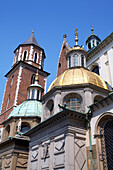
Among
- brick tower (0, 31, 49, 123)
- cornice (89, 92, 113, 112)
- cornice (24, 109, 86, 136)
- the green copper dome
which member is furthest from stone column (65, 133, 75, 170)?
brick tower (0, 31, 49, 123)

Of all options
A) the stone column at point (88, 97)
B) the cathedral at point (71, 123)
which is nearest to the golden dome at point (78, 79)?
the cathedral at point (71, 123)

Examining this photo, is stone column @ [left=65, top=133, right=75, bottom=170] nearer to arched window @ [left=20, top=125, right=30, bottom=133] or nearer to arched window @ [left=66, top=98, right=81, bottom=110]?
arched window @ [left=66, top=98, right=81, bottom=110]

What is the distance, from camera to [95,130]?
10930 mm

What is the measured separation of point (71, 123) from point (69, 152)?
1.71m

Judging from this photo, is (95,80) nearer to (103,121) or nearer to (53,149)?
(103,121)

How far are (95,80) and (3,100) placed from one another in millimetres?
18838

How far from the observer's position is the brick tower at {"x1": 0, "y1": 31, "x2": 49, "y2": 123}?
1077 inches

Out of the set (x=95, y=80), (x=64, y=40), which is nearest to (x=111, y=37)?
(x=95, y=80)

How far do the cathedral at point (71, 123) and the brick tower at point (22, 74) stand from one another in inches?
167

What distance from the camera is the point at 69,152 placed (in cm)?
1032

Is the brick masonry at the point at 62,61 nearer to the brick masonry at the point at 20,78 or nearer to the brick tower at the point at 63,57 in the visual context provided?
the brick tower at the point at 63,57

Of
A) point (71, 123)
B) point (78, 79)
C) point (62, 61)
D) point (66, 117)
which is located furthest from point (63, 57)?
point (71, 123)

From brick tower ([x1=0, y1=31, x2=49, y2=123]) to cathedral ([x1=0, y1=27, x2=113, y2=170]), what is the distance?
4246 mm

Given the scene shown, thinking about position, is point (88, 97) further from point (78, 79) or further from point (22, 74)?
point (22, 74)
